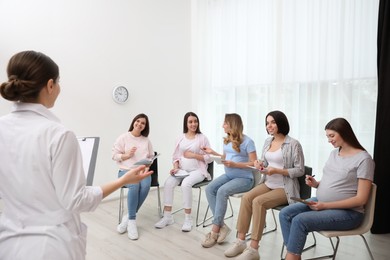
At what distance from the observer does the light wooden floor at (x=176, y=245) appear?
2.82m

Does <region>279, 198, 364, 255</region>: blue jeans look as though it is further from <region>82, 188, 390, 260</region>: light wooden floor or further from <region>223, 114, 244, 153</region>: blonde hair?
<region>223, 114, 244, 153</region>: blonde hair

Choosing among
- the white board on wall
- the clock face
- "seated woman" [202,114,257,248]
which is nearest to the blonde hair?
"seated woman" [202,114,257,248]

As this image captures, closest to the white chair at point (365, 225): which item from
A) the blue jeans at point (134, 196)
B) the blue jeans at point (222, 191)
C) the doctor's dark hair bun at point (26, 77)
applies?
the blue jeans at point (222, 191)

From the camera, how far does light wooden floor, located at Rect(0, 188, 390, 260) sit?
282 centimetres

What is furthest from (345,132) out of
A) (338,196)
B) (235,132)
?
(235,132)

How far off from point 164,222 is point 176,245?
53 cm

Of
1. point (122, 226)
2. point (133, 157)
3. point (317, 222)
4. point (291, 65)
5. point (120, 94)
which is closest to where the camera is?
point (317, 222)

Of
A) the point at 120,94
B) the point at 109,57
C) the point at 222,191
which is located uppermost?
the point at 109,57

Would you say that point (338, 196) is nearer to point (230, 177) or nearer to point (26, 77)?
point (230, 177)

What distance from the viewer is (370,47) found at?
3326 millimetres

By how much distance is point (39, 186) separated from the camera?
110 centimetres

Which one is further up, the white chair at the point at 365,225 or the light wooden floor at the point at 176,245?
the white chair at the point at 365,225

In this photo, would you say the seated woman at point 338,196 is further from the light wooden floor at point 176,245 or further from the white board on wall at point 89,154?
the white board on wall at point 89,154

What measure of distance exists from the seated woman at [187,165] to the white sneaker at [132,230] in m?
0.31
